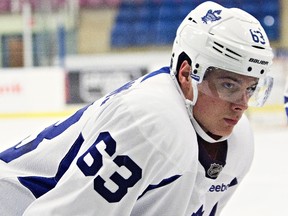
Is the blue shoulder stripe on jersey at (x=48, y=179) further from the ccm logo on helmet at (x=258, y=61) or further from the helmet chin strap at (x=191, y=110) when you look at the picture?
the ccm logo on helmet at (x=258, y=61)

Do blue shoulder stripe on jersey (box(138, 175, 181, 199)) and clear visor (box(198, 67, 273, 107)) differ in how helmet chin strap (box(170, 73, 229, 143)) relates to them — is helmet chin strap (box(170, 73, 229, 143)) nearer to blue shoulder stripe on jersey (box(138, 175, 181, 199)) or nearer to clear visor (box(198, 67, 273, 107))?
clear visor (box(198, 67, 273, 107))

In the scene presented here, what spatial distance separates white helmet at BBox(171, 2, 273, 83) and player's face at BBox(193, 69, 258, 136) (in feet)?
0.07

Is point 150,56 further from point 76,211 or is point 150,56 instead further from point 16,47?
point 76,211

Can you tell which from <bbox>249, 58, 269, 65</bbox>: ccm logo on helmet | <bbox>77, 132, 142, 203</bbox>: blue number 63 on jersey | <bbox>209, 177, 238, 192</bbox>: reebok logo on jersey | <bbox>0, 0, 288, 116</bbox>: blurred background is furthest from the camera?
<bbox>0, 0, 288, 116</bbox>: blurred background

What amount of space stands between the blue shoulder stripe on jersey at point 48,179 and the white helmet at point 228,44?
290 mm

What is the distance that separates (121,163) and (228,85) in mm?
298

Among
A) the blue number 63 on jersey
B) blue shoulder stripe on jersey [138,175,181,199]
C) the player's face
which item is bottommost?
blue shoulder stripe on jersey [138,175,181,199]

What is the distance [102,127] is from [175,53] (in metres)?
0.29

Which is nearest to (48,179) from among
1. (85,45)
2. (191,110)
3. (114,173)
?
(114,173)

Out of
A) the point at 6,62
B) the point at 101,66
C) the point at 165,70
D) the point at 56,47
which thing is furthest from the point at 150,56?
the point at 165,70

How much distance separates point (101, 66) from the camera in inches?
285

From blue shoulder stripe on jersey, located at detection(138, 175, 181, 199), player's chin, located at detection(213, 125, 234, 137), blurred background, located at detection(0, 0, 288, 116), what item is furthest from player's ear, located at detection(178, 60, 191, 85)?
blurred background, located at detection(0, 0, 288, 116)

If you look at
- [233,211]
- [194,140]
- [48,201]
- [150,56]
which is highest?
[194,140]

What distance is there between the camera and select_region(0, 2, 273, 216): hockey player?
1.29 metres
